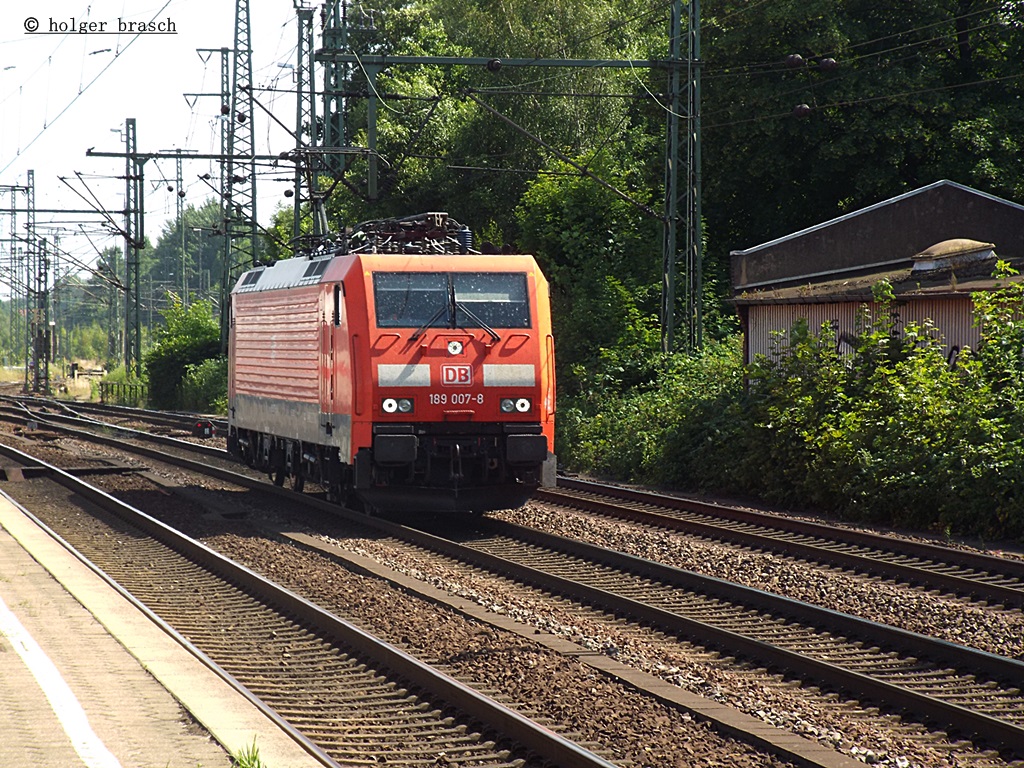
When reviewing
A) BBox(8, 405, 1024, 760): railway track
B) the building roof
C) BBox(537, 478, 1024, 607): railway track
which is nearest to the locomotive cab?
BBox(8, 405, 1024, 760): railway track

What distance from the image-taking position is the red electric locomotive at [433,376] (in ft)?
49.9

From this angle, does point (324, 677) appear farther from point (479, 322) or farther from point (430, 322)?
point (479, 322)

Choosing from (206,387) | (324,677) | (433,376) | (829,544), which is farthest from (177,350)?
(324,677)

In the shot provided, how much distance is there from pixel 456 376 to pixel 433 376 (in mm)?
268

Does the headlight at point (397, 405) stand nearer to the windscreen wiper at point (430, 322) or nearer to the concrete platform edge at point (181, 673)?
the windscreen wiper at point (430, 322)

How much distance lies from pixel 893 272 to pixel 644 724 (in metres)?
16.5

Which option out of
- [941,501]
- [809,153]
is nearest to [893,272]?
[941,501]

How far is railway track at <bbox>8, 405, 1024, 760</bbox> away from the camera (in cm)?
770

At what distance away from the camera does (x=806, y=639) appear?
31.7 ft

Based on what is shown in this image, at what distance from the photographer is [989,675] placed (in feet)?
27.8

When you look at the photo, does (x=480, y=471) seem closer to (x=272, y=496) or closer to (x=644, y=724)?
(x=272, y=496)

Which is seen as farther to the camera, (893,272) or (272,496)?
(893,272)

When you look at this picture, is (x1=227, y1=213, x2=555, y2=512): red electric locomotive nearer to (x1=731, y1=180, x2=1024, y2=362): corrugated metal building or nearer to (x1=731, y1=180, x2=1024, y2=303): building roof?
(x1=731, y1=180, x2=1024, y2=362): corrugated metal building

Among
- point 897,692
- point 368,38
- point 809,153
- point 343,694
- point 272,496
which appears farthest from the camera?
point 368,38
